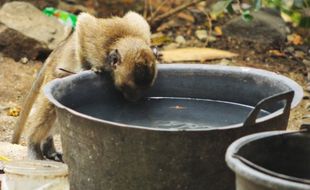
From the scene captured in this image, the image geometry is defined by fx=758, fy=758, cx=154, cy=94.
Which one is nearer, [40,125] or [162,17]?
[40,125]

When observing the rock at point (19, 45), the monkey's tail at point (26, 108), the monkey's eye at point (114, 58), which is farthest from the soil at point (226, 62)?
the monkey's eye at point (114, 58)

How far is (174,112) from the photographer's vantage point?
15.9ft

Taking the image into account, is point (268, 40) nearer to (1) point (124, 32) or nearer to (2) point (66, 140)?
(1) point (124, 32)

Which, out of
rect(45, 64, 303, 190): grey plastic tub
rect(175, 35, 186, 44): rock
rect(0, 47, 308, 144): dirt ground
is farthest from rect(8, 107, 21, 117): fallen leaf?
rect(45, 64, 303, 190): grey plastic tub

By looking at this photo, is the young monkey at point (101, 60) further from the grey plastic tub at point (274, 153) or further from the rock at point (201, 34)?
the rock at point (201, 34)

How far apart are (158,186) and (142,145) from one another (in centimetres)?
24

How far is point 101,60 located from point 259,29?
423 cm

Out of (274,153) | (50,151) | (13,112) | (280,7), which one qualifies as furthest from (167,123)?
(280,7)

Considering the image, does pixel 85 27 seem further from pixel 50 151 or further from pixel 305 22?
pixel 305 22

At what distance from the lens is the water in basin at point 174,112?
4.67 metres

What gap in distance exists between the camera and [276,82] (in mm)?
4566

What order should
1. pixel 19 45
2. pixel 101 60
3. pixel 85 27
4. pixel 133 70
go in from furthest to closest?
1. pixel 19 45
2. pixel 85 27
3. pixel 101 60
4. pixel 133 70

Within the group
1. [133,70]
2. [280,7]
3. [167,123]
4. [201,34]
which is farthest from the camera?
[201,34]

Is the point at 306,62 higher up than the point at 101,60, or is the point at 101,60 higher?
the point at 101,60
